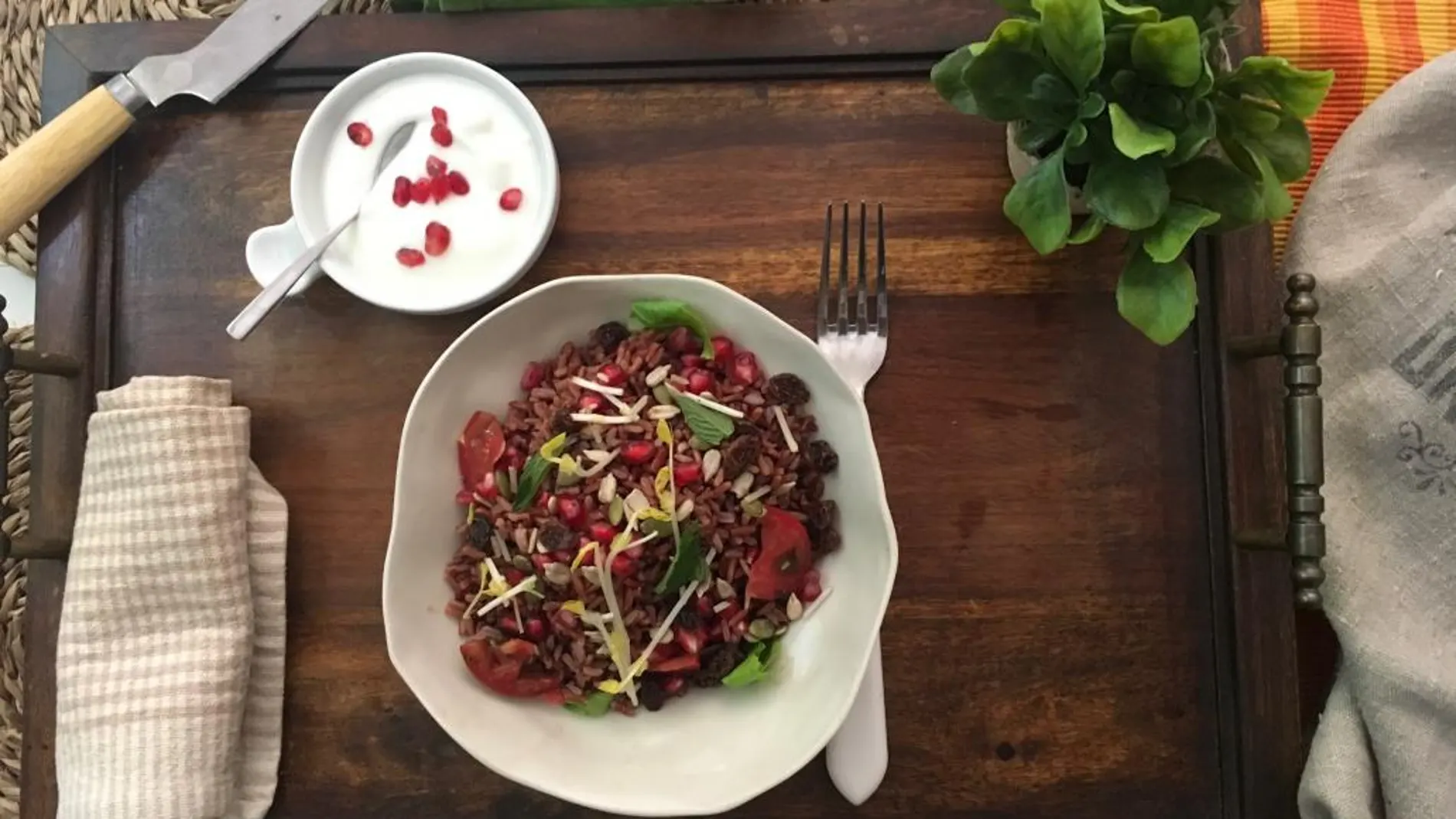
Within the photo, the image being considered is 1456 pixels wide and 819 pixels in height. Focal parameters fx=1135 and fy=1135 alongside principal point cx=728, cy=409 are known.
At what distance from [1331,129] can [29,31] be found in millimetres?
1382

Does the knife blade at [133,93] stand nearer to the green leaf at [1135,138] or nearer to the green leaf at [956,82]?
the green leaf at [956,82]

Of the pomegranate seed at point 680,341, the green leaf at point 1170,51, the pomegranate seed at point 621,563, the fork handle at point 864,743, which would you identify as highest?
the green leaf at point 1170,51

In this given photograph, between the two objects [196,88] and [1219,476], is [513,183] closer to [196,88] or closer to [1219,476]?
[196,88]

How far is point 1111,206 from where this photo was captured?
859mm

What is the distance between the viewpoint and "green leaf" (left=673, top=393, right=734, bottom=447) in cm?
97

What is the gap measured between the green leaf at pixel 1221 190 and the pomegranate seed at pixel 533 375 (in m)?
0.55

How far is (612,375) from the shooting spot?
99cm

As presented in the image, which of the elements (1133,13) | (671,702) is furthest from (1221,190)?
(671,702)

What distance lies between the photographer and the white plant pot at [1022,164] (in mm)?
969

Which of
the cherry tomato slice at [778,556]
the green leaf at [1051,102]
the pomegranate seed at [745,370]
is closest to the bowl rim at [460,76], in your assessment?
the pomegranate seed at [745,370]

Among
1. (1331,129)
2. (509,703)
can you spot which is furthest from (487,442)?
(1331,129)

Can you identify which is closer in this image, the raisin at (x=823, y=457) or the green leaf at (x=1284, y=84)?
the green leaf at (x=1284, y=84)

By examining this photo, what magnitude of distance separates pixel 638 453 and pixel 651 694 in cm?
21

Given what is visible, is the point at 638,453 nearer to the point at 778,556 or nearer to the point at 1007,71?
the point at 778,556
